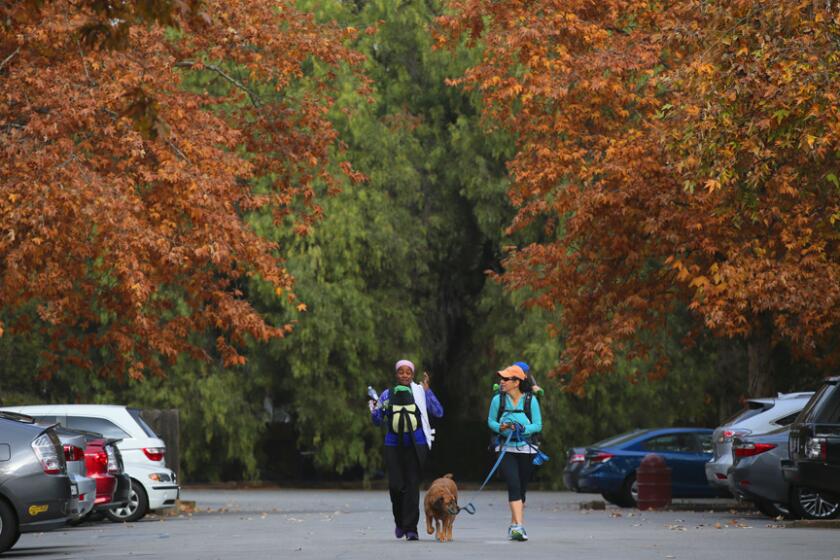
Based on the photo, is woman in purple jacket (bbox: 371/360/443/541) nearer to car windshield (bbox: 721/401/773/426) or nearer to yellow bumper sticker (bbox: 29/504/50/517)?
yellow bumper sticker (bbox: 29/504/50/517)

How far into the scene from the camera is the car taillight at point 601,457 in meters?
30.5

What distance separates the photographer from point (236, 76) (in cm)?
3669

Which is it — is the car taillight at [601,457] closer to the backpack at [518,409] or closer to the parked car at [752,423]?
the parked car at [752,423]

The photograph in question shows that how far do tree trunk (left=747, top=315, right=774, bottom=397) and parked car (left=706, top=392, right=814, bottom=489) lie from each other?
504cm

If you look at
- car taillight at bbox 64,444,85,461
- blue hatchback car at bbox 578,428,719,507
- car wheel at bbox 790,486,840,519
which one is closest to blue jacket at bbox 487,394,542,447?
car taillight at bbox 64,444,85,461

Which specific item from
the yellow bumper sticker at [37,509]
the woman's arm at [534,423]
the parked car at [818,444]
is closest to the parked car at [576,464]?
the parked car at [818,444]

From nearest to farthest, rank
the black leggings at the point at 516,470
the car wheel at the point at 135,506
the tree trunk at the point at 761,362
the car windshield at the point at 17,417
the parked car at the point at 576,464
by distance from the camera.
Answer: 1. the car windshield at the point at 17,417
2. the black leggings at the point at 516,470
3. the car wheel at the point at 135,506
4. the tree trunk at the point at 761,362
5. the parked car at the point at 576,464

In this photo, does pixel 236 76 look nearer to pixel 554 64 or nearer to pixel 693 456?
pixel 554 64

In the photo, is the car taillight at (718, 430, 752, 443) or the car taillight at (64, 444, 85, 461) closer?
the car taillight at (64, 444, 85, 461)

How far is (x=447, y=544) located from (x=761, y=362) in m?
14.7

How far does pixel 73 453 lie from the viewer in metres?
18.8

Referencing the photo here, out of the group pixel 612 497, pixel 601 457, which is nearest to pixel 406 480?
pixel 601 457

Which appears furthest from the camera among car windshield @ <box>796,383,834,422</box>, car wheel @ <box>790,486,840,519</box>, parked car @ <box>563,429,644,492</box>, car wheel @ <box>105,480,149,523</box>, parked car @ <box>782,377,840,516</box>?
parked car @ <box>563,429,644,492</box>

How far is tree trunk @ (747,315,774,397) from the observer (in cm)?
3083
